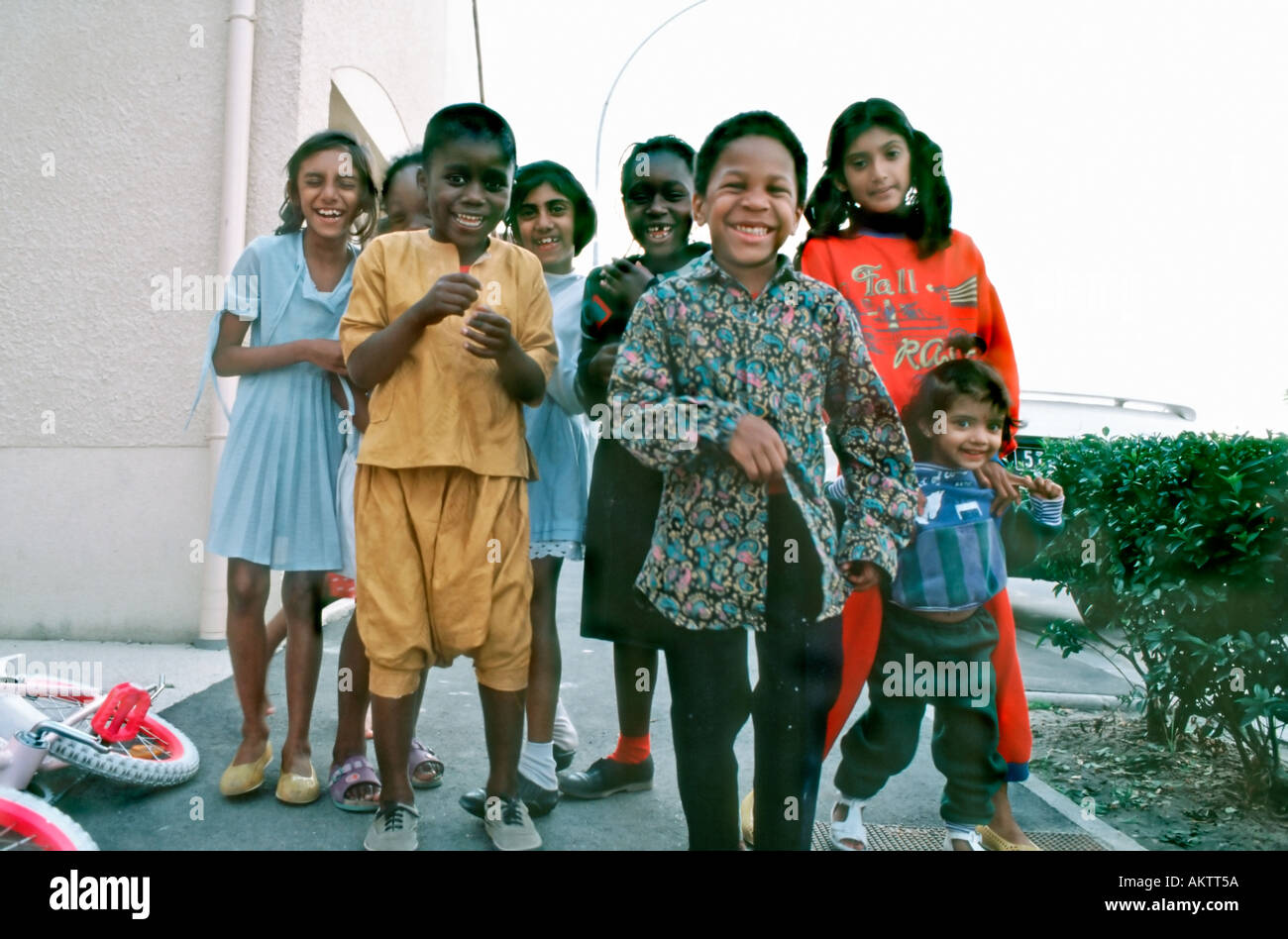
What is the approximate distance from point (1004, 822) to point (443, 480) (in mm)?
1605

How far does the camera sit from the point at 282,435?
8.15 ft

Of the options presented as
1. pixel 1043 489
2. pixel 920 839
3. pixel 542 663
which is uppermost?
pixel 1043 489

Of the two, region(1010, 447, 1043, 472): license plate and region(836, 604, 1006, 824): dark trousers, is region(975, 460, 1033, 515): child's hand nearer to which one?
region(836, 604, 1006, 824): dark trousers

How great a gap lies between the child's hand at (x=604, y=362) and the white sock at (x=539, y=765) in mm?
1005

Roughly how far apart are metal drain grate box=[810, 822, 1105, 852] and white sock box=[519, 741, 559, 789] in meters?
0.69

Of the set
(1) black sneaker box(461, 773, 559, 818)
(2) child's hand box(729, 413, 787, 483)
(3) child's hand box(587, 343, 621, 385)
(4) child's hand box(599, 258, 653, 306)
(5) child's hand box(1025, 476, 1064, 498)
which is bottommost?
(1) black sneaker box(461, 773, 559, 818)

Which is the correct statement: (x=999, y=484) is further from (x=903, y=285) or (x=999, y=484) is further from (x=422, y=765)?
(x=422, y=765)

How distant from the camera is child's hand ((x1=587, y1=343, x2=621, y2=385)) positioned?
6.92 feet

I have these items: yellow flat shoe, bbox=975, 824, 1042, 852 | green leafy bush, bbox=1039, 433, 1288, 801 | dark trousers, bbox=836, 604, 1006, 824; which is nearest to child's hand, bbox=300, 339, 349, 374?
dark trousers, bbox=836, 604, 1006, 824

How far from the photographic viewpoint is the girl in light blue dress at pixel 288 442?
242 centimetres

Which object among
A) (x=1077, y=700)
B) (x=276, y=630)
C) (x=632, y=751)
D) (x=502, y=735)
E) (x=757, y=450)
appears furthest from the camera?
(x=1077, y=700)

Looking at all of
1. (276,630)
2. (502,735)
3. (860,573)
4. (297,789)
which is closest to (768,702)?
(860,573)

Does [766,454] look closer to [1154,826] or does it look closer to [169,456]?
[1154,826]

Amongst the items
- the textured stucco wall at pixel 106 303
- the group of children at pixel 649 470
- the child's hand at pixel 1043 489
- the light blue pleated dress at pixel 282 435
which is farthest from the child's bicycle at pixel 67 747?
the child's hand at pixel 1043 489
